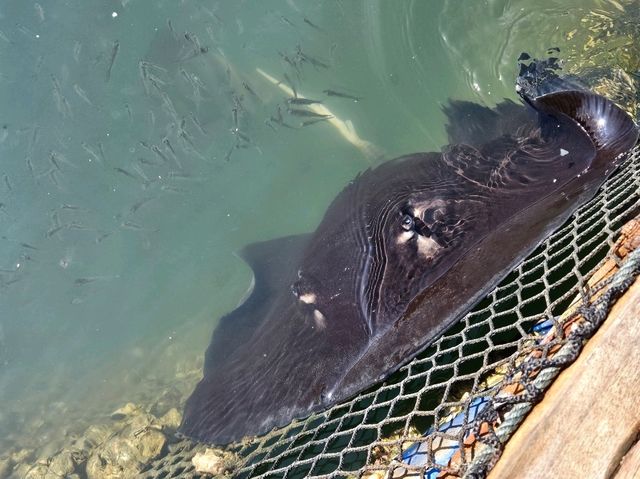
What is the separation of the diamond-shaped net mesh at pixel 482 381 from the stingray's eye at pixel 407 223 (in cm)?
89

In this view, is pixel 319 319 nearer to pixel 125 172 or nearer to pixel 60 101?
pixel 125 172

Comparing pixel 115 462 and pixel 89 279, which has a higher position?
pixel 89 279

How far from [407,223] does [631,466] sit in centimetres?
255

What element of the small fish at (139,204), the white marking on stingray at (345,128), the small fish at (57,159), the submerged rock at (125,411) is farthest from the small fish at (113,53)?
the submerged rock at (125,411)

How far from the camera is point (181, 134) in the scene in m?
7.94

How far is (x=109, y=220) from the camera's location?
817cm

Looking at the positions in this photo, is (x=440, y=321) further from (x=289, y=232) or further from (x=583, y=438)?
(x=289, y=232)

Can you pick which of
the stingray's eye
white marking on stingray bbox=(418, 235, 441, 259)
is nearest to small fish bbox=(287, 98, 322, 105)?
the stingray's eye

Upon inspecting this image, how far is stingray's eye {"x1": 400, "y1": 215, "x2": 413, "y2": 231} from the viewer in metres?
3.98

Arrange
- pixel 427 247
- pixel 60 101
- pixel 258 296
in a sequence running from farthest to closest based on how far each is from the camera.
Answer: pixel 60 101 → pixel 258 296 → pixel 427 247

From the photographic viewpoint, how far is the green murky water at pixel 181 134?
25.5 ft

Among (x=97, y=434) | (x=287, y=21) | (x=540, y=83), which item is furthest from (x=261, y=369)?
(x=287, y=21)

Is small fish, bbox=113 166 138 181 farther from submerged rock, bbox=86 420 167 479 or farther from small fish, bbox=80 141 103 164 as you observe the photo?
submerged rock, bbox=86 420 167 479

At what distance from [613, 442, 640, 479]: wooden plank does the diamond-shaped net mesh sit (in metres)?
0.35
